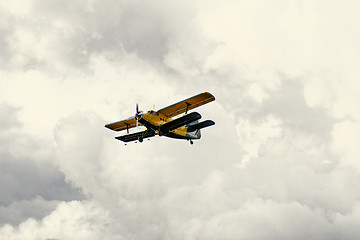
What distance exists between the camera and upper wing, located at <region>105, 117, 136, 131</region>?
6588 cm

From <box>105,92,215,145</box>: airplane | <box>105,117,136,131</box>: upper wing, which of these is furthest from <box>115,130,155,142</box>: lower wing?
<box>105,117,136,131</box>: upper wing

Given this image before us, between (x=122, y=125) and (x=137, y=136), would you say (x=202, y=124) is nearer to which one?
(x=137, y=136)

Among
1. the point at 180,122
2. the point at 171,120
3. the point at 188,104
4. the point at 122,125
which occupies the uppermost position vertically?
the point at 122,125

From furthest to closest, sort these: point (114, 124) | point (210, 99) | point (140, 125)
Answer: point (114, 124)
point (140, 125)
point (210, 99)

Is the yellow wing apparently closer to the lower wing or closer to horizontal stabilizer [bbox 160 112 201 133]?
the lower wing

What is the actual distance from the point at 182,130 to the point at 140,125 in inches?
246

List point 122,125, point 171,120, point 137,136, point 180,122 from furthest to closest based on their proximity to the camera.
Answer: point 122,125
point 137,136
point 171,120
point 180,122

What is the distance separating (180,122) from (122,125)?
46.7ft

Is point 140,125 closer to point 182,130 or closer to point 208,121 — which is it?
point 182,130

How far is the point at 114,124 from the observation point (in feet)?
220

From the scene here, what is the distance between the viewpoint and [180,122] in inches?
2205

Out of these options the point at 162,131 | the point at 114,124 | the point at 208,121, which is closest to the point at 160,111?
the point at 162,131

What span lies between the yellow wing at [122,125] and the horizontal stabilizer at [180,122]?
867cm

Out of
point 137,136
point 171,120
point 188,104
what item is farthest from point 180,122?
point 137,136
